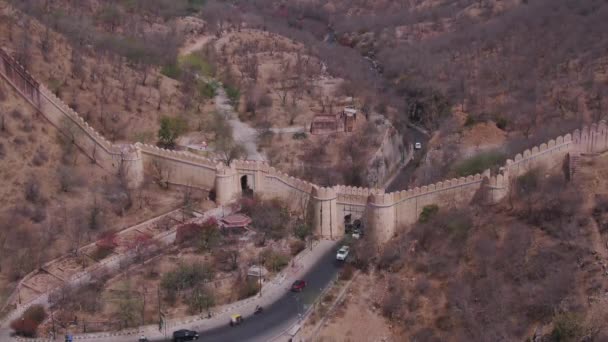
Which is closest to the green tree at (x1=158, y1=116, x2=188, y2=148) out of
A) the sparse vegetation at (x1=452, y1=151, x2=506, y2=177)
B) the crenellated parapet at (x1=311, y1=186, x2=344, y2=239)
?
the crenellated parapet at (x1=311, y1=186, x2=344, y2=239)

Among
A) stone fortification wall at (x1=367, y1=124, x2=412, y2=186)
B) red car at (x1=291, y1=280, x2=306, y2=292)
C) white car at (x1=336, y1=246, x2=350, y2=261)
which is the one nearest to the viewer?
red car at (x1=291, y1=280, x2=306, y2=292)

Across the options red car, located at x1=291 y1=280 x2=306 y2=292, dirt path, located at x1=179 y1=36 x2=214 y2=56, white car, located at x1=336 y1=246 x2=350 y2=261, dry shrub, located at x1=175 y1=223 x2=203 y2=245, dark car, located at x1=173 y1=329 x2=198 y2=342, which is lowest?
dark car, located at x1=173 y1=329 x2=198 y2=342

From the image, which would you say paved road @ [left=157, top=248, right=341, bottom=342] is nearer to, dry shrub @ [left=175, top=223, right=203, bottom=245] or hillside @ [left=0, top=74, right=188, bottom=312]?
dry shrub @ [left=175, top=223, right=203, bottom=245]

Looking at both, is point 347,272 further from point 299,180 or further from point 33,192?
point 33,192

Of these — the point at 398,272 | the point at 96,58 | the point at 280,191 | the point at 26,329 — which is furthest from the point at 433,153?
the point at 26,329

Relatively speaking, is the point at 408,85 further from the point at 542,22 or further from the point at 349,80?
the point at 542,22

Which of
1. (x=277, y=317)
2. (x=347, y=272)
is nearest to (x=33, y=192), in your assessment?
(x=277, y=317)
